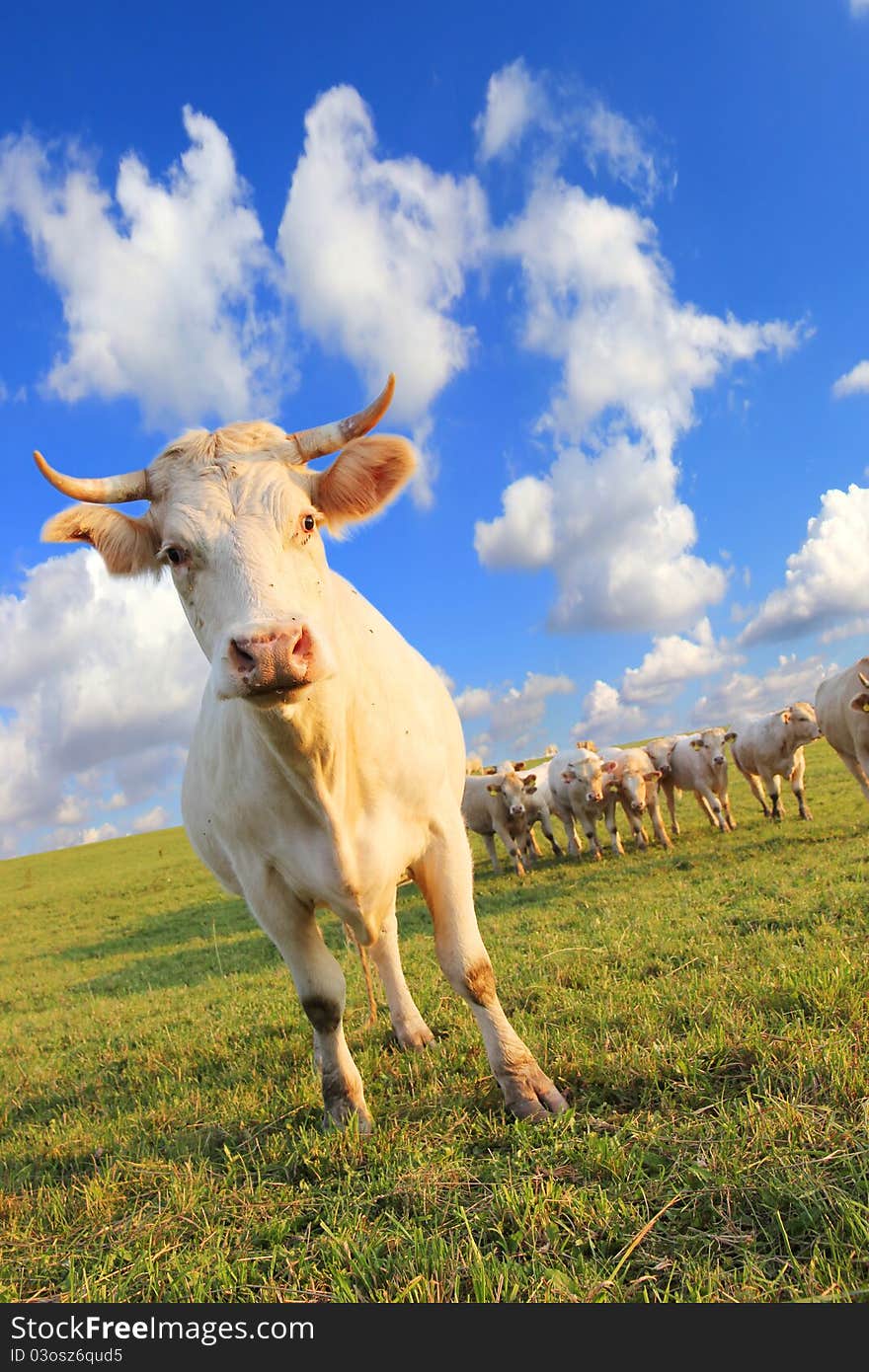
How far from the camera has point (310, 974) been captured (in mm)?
4348

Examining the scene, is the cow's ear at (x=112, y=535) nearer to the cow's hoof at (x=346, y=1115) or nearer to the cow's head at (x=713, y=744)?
the cow's hoof at (x=346, y=1115)

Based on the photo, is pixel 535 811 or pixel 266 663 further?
pixel 535 811

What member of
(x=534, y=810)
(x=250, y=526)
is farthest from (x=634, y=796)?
(x=250, y=526)

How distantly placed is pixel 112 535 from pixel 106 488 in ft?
0.86

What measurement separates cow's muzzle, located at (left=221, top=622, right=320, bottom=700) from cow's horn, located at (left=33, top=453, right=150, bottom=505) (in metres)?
1.40

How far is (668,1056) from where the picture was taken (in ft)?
12.8

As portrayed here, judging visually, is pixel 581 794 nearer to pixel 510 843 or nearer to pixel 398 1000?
pixel 510 843

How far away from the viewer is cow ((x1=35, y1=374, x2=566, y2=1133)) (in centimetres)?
343

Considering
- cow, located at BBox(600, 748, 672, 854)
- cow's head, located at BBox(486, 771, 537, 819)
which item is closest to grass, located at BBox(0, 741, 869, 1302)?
cow, located at BBox(600, 748, 672, 854)

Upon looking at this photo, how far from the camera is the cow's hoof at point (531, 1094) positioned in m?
3.76

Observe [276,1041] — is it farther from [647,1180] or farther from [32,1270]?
[647,1180]

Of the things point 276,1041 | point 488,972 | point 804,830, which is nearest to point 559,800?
point 804,830
